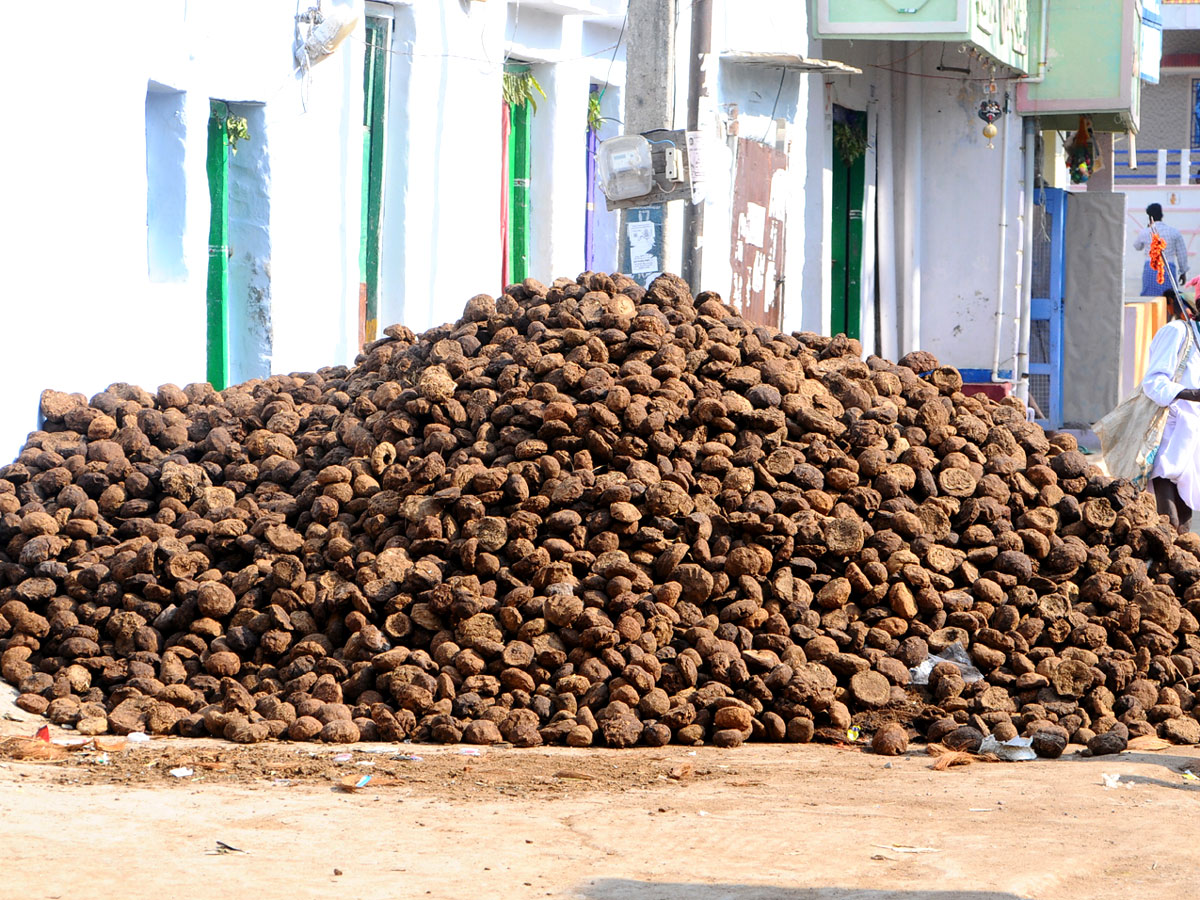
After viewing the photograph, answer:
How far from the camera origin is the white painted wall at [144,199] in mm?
7531

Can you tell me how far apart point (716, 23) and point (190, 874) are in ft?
30.9

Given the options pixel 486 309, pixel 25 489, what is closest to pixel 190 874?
pixel 25 489

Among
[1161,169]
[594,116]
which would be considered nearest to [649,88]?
[594,116]

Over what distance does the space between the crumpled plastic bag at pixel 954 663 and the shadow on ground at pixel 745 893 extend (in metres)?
2.10

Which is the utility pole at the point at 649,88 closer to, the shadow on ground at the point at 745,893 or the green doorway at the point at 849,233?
the shadow on ground at the point at 745,893

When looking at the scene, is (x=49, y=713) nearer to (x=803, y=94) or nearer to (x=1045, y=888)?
(x=1045, y=888)

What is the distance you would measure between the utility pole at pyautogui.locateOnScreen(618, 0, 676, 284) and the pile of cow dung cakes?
1.06 m

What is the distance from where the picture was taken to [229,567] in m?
6.49

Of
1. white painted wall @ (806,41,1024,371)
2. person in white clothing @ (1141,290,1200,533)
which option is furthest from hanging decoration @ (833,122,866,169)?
person in white clothing @ (1141,290,1200,533)

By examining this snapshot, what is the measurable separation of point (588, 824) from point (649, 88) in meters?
5.02

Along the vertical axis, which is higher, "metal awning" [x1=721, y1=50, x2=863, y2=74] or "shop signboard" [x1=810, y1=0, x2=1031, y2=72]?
"shop signboard" [x1=810, y1=0, x2=1031, y2=72]

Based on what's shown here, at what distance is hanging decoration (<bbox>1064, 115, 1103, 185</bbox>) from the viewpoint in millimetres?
19781

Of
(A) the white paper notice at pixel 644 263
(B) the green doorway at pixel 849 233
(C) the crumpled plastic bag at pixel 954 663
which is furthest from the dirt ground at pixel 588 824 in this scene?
(B) the green doorway at pixel 849 233

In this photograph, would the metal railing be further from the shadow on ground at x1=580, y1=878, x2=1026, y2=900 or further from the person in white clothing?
the shadow on ground at x1=580, y1=878, x2=1026, y2=900
